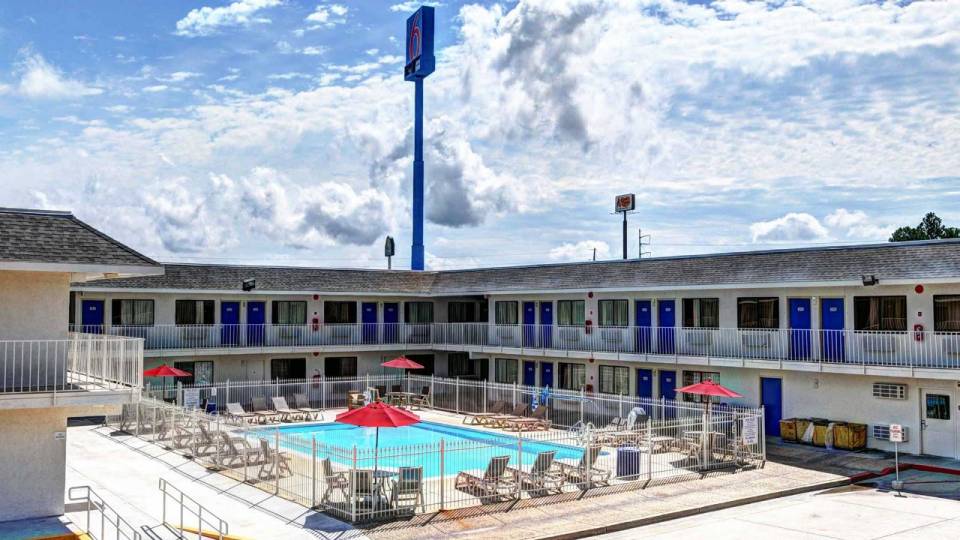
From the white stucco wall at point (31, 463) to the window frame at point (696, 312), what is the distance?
21160 mm

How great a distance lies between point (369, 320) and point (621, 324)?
41.9 ft

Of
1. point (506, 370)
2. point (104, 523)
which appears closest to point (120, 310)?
point (506, 370)

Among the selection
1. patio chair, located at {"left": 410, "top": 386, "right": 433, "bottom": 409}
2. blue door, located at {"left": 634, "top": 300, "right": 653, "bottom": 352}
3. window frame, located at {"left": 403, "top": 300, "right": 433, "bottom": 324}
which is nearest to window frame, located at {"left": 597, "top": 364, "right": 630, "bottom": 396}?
blue door, located at {"left": 634, "top": 300, "right": 653, "bottom": 352}

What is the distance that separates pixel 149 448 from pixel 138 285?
10.2m

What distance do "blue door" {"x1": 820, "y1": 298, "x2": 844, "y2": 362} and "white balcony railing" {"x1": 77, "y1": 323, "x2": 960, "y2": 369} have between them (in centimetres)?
4

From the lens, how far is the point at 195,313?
35.8 metres

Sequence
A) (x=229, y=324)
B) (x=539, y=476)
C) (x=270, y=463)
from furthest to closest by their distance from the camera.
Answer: (x=229, y=324) < (x=270, y=463) < (x=539, y=476)

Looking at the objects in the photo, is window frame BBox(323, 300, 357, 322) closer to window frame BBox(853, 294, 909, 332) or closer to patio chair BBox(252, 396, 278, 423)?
patio chair BBox(252, 396, 278, 423)

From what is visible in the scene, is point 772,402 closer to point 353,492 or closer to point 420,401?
point 420,401

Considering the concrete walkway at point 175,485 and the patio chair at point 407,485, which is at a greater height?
the patio chair at point 407,485

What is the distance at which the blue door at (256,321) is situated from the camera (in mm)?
36188

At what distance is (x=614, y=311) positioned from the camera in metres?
33.9

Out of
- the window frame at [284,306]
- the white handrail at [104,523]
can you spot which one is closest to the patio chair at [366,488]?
the white handrail at [104,523]

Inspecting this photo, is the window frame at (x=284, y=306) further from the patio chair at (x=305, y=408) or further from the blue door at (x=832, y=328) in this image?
the blue door at (x=832, y=328)
